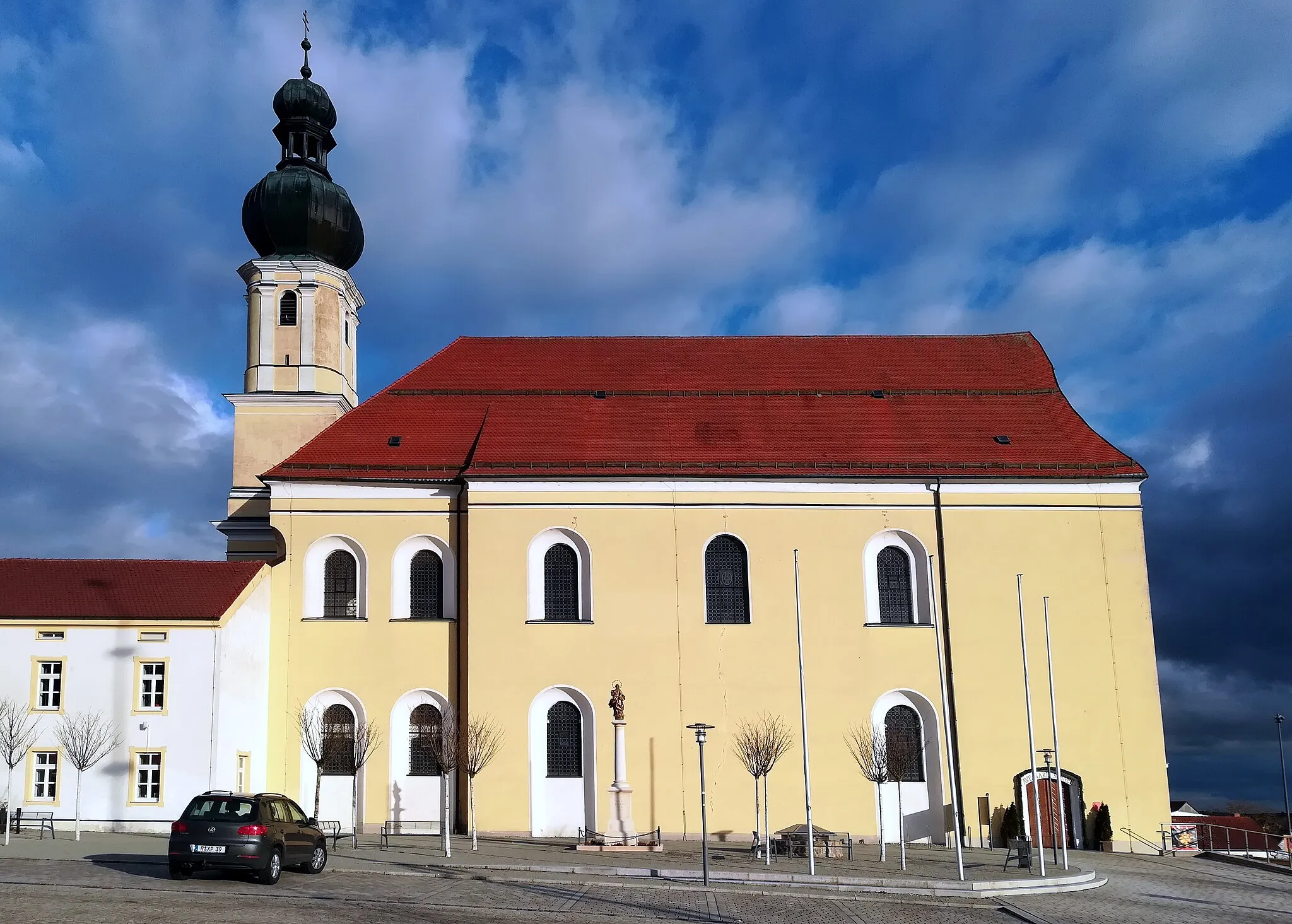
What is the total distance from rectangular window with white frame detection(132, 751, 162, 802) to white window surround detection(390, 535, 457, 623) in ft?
20.5

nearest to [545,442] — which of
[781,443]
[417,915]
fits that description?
[781,443]

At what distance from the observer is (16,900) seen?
15562 mm

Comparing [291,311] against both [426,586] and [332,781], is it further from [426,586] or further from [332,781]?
[332,781]

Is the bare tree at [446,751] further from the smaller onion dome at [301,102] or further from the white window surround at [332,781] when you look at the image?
the smaller onion dome at [301,102]

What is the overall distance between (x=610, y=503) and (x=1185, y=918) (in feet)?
53.2

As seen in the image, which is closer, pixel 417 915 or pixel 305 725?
pixel 417 915

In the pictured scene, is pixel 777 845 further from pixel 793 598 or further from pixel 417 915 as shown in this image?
pixel 417 915

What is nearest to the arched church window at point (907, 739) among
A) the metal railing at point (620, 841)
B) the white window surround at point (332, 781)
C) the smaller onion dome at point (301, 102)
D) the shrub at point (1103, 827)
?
the shrub at point (1103, 827)

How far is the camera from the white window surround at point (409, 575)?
98.1 ft

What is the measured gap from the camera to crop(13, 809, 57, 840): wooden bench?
25.1 metres

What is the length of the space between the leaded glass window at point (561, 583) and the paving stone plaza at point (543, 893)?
6387mm

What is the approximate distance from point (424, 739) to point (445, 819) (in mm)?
4515

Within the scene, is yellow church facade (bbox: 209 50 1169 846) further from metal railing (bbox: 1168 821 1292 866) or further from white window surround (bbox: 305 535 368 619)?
metal railing (bbox: 1168 821 1292 866)

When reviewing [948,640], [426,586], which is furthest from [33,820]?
[948,640]
